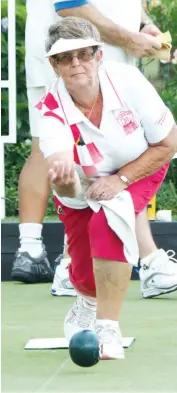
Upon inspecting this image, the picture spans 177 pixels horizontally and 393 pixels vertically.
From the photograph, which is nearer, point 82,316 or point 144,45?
point 82,316

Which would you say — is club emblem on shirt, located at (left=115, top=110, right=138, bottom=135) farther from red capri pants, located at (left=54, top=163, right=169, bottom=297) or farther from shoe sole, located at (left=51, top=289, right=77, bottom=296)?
shoe sole, located at (left=51, top=289, right=77, bottom=296)

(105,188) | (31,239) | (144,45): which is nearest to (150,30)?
(144,45)

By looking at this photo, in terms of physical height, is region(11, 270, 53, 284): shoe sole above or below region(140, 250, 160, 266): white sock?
below

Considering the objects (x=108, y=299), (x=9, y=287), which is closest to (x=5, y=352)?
(x=108, y=299)

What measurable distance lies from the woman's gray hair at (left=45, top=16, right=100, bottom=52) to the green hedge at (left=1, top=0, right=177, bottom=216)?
3.54 metres

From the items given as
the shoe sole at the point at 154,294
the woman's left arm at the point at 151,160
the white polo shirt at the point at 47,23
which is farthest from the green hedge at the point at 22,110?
the woman's left arm at the point at 151,160

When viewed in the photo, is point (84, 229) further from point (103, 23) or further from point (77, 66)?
point (103, 23)

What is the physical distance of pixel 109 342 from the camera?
206 inches

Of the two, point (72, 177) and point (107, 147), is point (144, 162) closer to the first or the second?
point (107, 147)

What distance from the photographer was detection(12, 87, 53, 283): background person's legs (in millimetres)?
7207

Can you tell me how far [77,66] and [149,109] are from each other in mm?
318

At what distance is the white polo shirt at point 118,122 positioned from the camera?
530 cm

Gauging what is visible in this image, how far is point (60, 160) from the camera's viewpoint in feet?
16.6

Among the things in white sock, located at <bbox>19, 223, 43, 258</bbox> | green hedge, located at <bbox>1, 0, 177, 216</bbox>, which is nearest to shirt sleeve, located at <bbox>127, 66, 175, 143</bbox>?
white sock, located at <bbox>19, 223, 43, 258</bbox>
